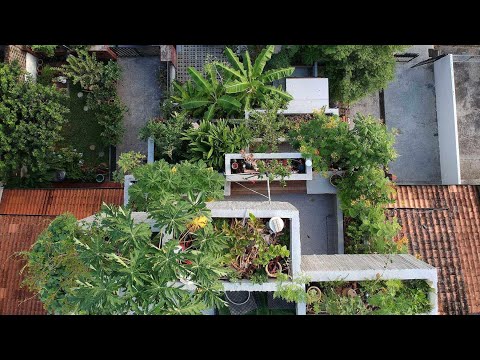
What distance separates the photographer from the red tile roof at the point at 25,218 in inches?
459

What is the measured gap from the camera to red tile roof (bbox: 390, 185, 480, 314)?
1079cm

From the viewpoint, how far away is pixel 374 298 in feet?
25.1

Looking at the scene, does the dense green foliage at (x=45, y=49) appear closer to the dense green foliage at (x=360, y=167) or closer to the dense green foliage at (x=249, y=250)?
the dense green foliage at (x=360, y=167)

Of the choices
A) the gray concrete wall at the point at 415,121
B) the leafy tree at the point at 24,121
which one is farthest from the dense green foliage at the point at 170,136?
the gray concrete wall at the point at 415,121

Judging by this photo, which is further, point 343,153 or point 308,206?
point 308,206

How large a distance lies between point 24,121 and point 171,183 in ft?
23.2

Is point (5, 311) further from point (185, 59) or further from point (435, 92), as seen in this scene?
point (435, 92)

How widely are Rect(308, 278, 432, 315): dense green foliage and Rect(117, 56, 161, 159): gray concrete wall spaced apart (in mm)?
10052

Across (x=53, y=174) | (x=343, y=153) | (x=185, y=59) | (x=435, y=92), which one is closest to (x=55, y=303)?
(x=53, y=174)

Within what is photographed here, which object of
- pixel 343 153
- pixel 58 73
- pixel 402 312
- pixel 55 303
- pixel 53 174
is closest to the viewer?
pixel 402 312

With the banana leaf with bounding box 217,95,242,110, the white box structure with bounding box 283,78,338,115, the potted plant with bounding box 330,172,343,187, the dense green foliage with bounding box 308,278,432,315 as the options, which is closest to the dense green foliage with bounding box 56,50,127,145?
the banana leaf with bounding box 217,95,242,110

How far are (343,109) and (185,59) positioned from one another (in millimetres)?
6289

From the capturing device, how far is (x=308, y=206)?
441 inches

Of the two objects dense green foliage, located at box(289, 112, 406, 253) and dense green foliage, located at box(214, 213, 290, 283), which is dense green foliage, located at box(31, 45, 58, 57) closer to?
dense green foliage, located at box(289, 112, 406, 253)
